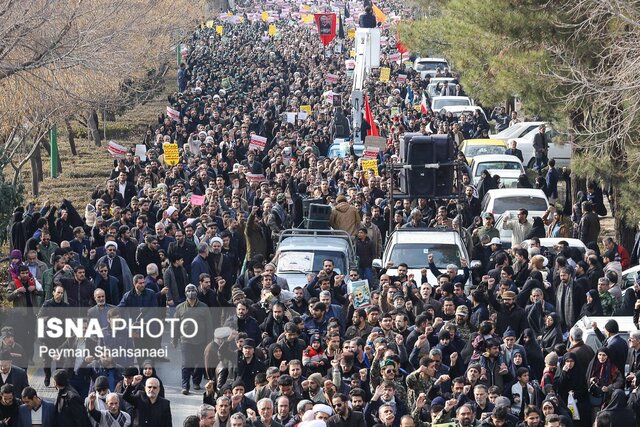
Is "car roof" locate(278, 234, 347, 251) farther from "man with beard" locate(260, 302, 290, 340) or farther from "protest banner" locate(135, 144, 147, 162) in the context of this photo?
"protest banner" locate(135, 144, 147, 162)

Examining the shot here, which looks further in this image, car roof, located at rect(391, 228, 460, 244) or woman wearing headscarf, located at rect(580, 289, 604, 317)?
car roof, located at rect(391, 228, 460, 244)

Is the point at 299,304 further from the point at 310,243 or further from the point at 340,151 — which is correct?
the point at 340,151

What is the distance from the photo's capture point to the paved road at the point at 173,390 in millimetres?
17031

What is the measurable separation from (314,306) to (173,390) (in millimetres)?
2311

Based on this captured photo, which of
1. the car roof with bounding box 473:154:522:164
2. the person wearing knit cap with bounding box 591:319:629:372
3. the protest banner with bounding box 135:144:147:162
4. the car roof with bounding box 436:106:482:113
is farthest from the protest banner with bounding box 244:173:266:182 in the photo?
the car roof with bounding box 436:106:482:113

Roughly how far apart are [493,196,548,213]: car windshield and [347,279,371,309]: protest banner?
8.51 meters

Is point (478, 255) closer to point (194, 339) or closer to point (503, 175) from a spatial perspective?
point (194, 339)

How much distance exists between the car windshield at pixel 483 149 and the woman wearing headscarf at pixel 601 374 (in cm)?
1969

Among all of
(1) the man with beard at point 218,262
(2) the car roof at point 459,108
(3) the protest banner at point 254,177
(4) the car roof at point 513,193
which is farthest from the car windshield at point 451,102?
(1) the man with beard at point 218,262

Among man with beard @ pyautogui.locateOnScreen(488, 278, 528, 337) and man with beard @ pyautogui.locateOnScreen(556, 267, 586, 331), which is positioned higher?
man with beard @ pyautogui.locateOnScreen(488, 278, 528, 337)

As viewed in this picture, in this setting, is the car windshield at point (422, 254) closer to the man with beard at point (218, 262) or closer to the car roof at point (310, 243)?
the car roof at point (310, 243)

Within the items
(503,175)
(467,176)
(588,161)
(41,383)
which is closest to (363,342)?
(41,383)

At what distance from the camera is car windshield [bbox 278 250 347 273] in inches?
805

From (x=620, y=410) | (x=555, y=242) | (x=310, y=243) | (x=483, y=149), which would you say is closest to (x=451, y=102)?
(x=483, y=149)
